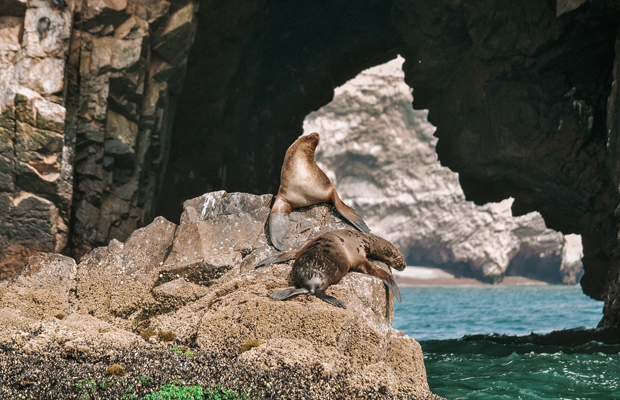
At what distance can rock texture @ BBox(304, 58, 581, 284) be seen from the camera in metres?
52.5

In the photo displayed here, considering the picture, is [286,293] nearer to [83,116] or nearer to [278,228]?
[278,228]

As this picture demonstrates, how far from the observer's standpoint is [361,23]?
1519cm

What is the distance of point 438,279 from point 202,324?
54635mm

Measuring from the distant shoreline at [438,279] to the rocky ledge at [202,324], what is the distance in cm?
4899

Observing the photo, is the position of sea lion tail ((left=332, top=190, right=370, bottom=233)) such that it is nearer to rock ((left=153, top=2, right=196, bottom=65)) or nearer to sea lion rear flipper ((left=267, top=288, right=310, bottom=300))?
sea lion rear flipper ((left=267, top=288, right=310, bottom=300))

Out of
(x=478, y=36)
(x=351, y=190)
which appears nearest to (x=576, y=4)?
(x=478, y=36)

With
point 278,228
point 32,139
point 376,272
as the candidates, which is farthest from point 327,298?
point 32,139

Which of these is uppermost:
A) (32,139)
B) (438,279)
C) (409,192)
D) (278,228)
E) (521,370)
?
(409,192)

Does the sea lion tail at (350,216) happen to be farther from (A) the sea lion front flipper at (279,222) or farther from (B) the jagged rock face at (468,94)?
(B) the jagged rock face at (468,94)

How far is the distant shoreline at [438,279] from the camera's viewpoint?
181 feet

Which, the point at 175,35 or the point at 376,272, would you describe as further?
the point at 175,35

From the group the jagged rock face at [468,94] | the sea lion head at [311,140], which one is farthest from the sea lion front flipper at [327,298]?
the jagged rock face at [468,94]

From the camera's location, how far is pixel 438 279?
56969 mm

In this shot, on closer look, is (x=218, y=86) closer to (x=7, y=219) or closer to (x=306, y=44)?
(x=306, y=44)
